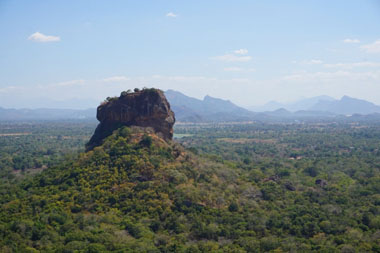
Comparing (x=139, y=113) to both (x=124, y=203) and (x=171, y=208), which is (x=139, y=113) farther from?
(x=171, y=208)

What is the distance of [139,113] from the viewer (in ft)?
149

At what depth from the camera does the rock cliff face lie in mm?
45312

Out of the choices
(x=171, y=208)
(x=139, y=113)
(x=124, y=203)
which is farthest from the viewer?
(x=139, y=113)

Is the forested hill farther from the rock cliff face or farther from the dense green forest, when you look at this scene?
the rock cliff face

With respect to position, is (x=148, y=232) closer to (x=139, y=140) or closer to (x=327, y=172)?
(x=139, y=140)

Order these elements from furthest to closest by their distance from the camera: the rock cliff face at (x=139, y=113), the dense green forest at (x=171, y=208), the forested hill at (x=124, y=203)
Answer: the rock cliff face at (x=139, y=113), the dense green forest at (x=171, y=208), the forested hill at (x=124, y=203)

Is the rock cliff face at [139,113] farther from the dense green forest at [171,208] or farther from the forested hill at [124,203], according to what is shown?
the dense green forest at [171,208]

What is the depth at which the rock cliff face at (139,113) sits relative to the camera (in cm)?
4531

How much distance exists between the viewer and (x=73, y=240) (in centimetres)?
2691

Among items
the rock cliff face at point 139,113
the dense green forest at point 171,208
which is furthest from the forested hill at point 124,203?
the rock cliff face at point 139,113

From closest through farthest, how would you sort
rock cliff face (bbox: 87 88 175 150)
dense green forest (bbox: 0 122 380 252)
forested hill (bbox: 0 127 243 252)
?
forested hill (bbox: 0 127 243 252)
dense green forest (bbox: 0 122 380 252)
rock cliff face (bbox: 87 88 175 150)

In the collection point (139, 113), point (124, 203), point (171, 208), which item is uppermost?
point (139, 113)

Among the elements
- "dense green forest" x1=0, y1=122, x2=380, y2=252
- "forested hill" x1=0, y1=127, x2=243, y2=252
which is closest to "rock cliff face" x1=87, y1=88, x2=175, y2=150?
"forested hill" x1=0, y1=127, x2=243, y2=252

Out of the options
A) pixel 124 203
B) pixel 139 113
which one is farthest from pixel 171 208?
pixel 139 113
